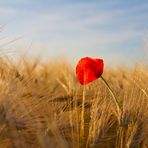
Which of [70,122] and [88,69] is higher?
[88,69]

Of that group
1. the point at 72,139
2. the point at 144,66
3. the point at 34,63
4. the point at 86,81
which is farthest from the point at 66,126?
the point at 34,63

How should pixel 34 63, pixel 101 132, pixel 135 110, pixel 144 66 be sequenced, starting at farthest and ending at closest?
pixel 34 63
pixel 144 66
pixel 135 110
pixel 101 132

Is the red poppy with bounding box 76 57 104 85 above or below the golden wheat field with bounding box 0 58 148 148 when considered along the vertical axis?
above

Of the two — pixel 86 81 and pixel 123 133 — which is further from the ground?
pixel 86 81

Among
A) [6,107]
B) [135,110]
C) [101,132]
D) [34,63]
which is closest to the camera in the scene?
[6,107]

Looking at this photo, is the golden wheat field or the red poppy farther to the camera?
the red poppy

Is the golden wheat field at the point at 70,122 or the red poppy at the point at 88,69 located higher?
the red poppy at the point at 88,69

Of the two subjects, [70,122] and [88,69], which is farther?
[88,69]

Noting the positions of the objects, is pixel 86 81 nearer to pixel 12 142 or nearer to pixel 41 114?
pixel 41 114
